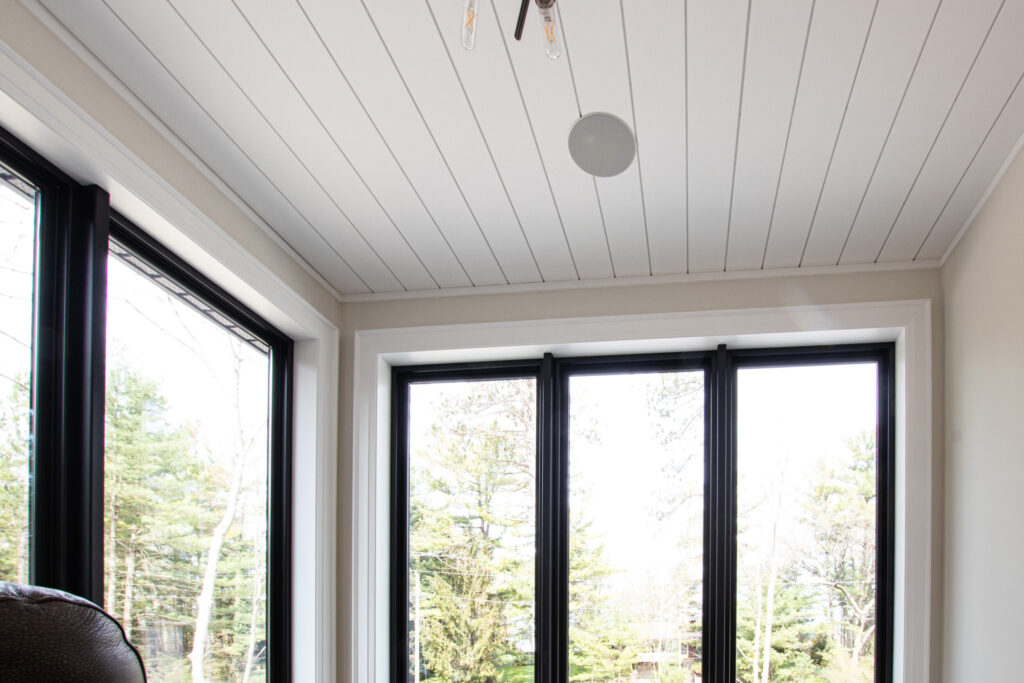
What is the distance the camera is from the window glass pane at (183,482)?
89.7 inches

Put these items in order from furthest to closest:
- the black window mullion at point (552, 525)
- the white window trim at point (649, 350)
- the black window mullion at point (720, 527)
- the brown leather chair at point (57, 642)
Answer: the black window mullion at point (552, 525) → the black window mullion at point (720, 527) → the white window trim at point (649, 350) → the brown leather chair at point (57, 642)

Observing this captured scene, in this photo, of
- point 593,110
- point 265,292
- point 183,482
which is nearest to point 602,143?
point 593,110

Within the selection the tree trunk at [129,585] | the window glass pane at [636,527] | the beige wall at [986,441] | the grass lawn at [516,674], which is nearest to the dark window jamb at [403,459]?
the window glass pane at [636,527]

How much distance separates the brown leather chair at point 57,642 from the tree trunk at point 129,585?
4.49ft

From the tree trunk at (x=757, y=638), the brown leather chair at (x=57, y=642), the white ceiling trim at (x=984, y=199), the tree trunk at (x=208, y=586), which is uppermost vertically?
the white ceiling trim at (x=984, y=199)

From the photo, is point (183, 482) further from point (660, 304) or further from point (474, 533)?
point (660, 304)

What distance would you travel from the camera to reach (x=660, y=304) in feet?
10.2

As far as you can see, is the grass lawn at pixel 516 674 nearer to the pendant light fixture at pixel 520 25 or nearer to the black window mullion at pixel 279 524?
the black window mullion at pixel 279 524

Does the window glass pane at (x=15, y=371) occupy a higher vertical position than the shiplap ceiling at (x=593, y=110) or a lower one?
lower

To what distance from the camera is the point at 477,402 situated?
134 inches

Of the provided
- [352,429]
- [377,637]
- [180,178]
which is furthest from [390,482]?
[180,178]

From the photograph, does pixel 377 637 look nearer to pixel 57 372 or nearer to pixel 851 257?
pixel 57 372

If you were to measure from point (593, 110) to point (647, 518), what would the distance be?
1.49 metres

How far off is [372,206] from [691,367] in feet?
4.04
